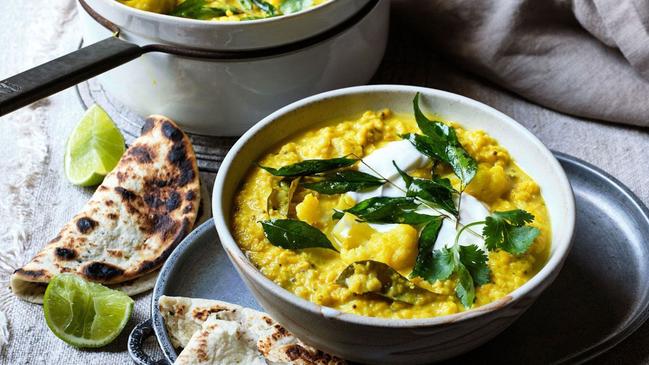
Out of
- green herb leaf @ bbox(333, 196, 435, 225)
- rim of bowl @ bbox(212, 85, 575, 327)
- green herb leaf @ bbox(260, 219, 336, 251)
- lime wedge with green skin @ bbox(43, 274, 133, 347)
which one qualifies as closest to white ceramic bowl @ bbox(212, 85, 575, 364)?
rim of bowl @ bbox(212, 85, 575, 327)

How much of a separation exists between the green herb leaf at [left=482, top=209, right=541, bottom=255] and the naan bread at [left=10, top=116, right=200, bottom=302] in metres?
1.03

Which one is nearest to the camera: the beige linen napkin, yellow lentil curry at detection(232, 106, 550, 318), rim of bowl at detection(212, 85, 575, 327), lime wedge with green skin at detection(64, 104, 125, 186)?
rim of bowl at detection(212, 85, 575, 327)

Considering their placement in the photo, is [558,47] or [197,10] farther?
[558,47]

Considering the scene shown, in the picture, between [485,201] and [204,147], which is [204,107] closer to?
[204,147]

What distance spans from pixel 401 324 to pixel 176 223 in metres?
1.02

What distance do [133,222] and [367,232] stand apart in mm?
908

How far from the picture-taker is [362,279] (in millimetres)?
2146

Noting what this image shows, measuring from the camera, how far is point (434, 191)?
2.35 m

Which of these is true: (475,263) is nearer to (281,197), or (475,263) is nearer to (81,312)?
(281,197)

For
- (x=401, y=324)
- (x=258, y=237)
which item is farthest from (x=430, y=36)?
(x=401, y=324)

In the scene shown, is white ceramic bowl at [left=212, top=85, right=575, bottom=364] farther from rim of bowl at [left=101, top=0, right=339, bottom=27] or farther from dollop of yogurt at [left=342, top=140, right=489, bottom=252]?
rim of bowl at [left=101, top=0, right=339, bottom=27]

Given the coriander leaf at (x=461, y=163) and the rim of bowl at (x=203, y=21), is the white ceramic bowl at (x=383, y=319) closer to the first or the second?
the coriander leaf at (x=461, y=163)

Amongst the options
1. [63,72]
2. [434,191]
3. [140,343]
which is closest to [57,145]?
[63,72]

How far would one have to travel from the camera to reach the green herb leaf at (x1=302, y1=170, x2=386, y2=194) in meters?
2.40
